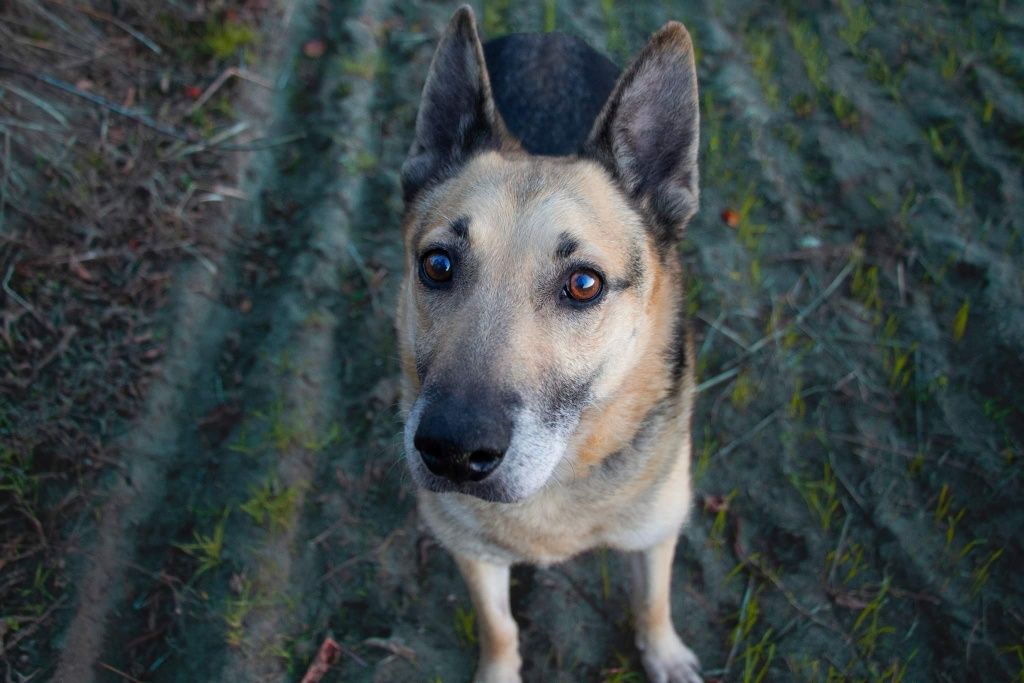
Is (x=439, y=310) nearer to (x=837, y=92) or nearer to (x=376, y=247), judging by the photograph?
(x=376, y=247)

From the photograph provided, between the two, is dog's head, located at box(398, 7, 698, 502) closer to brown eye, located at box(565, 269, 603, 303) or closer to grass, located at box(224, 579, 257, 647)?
brown eye, located at box(565, 269, 603, 303)

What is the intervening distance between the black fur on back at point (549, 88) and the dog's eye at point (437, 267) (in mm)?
1257

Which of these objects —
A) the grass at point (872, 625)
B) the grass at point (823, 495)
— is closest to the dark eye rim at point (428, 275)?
the grass at point (823, 495)

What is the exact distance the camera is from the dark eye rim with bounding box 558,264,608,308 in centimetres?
246

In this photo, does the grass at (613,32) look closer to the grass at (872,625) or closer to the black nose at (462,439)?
the grass at (872,625)

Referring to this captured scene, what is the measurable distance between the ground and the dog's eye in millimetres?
1438

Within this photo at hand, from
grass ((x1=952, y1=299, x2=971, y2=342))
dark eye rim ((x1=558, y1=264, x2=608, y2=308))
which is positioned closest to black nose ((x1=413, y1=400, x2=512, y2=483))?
dark eye rim ((x1=558, y1=264, x2=608, y2=308))

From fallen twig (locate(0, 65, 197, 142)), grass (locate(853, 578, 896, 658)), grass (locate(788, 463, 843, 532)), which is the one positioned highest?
fallen twig (locate(0, 65, 197, 142))

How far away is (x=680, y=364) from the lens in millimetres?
2947

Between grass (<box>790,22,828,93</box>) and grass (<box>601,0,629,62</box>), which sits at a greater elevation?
grass (<box>790,22,828,93</box>)

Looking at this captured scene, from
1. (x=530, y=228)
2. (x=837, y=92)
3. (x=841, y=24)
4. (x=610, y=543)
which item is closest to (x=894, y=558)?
(x=610, y=543)

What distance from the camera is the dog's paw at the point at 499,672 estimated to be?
3.14 meters

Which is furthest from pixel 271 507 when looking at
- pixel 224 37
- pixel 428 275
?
pixel 224 37

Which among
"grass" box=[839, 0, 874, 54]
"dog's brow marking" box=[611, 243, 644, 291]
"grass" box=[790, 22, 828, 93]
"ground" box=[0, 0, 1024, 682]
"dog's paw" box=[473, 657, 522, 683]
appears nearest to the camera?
"dog's brow marking" box=[611, 243, 644, 291]
